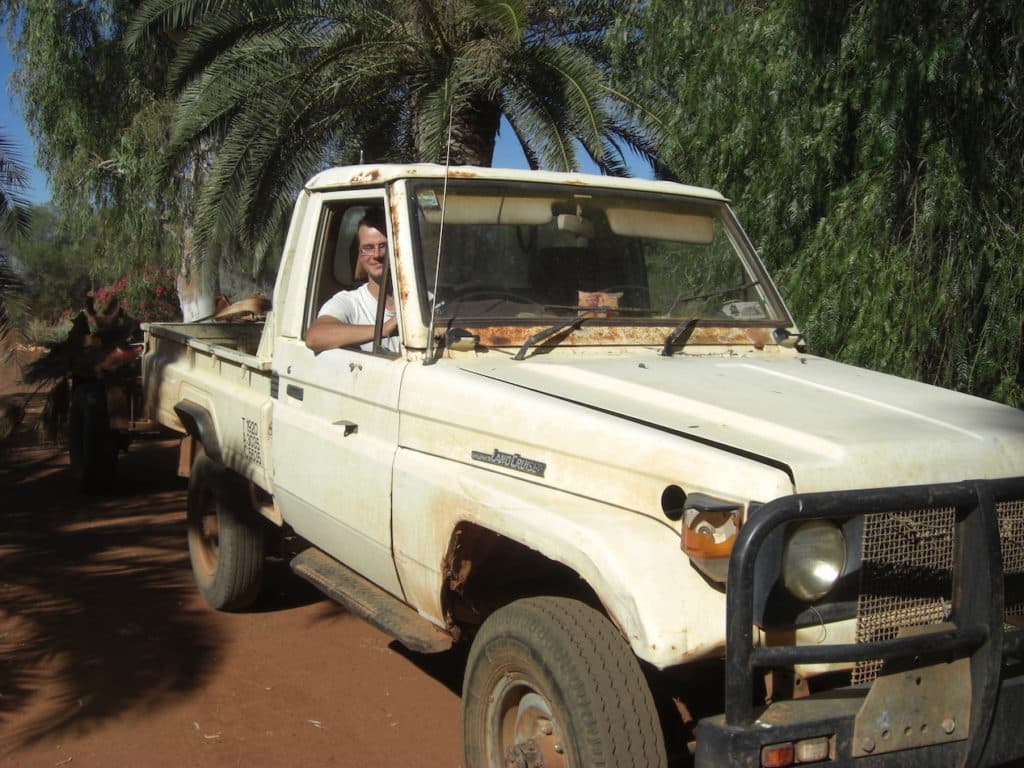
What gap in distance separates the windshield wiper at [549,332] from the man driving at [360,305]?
0.61m

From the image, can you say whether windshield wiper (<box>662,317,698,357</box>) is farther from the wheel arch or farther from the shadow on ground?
the shadow on ground

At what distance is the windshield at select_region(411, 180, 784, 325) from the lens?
3.86m

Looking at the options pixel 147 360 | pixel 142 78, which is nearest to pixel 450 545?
pixel 147 360

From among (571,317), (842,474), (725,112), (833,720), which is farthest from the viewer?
(725,112)

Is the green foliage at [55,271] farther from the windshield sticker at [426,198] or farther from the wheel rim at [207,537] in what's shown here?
the windshield sticker at [426,198]

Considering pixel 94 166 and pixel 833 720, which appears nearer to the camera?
pixel 833 720

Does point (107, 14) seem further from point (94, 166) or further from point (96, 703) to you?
point (96, 703)

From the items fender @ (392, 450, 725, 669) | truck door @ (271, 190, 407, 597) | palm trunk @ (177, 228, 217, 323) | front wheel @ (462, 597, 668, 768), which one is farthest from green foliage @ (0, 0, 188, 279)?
front wheel @ (462, 597, 668, 768)

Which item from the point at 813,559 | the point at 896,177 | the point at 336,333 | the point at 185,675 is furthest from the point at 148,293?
the point at 813,559

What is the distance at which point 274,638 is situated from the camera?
5066mm

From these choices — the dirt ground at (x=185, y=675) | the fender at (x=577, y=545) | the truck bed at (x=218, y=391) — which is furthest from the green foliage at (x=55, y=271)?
the fender at (x=577, y=545)

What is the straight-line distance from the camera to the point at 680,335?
3.97 meters

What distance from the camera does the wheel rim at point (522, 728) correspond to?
281 cm

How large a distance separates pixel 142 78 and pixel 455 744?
54.0 feet
